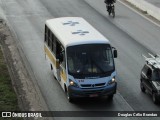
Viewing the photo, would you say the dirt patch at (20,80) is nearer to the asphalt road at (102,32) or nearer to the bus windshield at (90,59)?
the asphalt road at (102,32)

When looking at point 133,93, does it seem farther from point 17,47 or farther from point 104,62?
point 17,47

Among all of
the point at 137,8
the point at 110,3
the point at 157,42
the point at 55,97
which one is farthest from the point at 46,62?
the point at 137,8

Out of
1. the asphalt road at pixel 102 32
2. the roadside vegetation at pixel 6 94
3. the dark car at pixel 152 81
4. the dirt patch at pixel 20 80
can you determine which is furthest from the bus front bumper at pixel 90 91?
the roadside vegetation at pixel 6 94

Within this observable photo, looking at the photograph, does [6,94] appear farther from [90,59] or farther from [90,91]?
[90,59]

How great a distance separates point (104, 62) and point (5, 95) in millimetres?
4282

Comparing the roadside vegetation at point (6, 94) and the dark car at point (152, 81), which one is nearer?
the roadside vegetation at point (6, 94)

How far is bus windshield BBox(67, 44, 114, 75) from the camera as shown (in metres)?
20.5

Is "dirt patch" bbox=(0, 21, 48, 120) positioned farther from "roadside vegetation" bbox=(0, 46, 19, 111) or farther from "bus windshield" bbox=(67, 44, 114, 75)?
"bus windshield" bbox=(67, 44, 114, 75)

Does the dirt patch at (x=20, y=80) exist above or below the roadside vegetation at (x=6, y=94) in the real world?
below

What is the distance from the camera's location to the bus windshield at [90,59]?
20453 mm

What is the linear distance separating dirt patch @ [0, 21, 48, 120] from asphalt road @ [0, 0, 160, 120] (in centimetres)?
41

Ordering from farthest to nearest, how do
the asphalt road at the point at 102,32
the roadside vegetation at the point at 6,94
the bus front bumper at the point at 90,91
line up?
the asphalt road at the point at 102,32 → the bus front bumper at the point at 90,91 → the roadside vegetation at the point at 6,94

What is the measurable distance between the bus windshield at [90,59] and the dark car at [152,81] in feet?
5.79

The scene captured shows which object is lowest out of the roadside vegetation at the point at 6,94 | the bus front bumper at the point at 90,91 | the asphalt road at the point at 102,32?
the asphalt road at the point at 102,32
